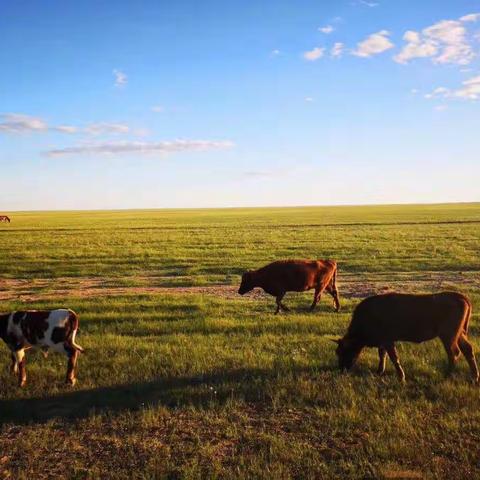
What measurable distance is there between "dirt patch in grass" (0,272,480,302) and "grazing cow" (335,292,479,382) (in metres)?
7.75

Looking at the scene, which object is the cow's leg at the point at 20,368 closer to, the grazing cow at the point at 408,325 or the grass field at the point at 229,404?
the grass field at the point at 229,404

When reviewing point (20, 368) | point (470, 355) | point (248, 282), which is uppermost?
point (248, 282)

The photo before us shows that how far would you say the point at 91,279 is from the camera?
2162 cm

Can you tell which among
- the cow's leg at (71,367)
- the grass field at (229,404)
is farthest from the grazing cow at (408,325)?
the cow's leg at (71,367)

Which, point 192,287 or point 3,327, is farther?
point 192,287

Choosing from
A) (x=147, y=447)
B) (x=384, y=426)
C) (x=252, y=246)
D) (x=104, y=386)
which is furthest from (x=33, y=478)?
(x=252, y=246)

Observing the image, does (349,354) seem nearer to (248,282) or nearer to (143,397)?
(143,397)

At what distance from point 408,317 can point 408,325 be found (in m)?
0.13

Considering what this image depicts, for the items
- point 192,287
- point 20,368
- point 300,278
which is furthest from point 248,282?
point 20,368

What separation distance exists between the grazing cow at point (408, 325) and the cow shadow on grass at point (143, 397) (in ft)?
3.42

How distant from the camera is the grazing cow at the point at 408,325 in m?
7.95

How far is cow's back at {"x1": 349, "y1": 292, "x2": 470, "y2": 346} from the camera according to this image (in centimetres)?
795

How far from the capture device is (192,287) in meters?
19.0

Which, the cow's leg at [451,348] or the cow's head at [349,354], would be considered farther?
the cow's head at [349,354]
